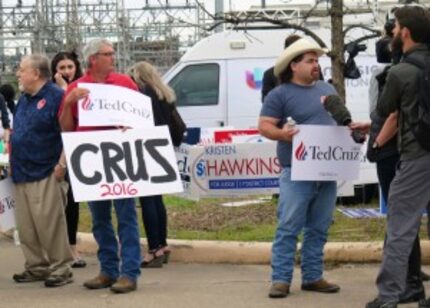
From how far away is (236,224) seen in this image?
948cm

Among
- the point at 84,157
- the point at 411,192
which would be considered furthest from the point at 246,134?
the point at 411,192

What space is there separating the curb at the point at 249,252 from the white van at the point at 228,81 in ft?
17.9

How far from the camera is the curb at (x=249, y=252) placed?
7.85m

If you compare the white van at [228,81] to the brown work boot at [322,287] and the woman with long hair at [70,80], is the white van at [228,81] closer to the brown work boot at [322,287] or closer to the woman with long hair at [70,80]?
the woman with long hair at [70,80]

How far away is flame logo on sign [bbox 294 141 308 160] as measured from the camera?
6.41 metres

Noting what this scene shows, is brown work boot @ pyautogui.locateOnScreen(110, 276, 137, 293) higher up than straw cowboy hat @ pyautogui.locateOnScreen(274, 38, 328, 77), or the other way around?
straw cowboy hat @ pyautogui.locateOnScreen(274, 38, 328, 77)

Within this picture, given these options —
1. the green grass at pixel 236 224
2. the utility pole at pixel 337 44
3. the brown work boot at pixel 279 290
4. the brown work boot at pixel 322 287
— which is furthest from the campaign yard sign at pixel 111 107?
the utility pole at pixel 337 44

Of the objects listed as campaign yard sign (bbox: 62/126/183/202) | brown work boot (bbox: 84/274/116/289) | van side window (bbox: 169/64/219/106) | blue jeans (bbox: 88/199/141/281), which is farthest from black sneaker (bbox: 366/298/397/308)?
van side window (bbox: 169/64/219/106)

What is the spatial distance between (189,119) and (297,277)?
22.0 ft

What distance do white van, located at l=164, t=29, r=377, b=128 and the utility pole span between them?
11.9ft

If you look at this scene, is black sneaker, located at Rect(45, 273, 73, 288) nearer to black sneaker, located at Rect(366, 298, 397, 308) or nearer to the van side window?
black sneaker, located at Rect(366, 298, 397, 308)

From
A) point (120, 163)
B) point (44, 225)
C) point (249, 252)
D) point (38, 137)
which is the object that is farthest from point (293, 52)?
point (44, 225)

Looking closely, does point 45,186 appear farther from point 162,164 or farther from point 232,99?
point 232,99

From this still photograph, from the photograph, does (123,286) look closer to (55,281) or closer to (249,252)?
(55,281)
